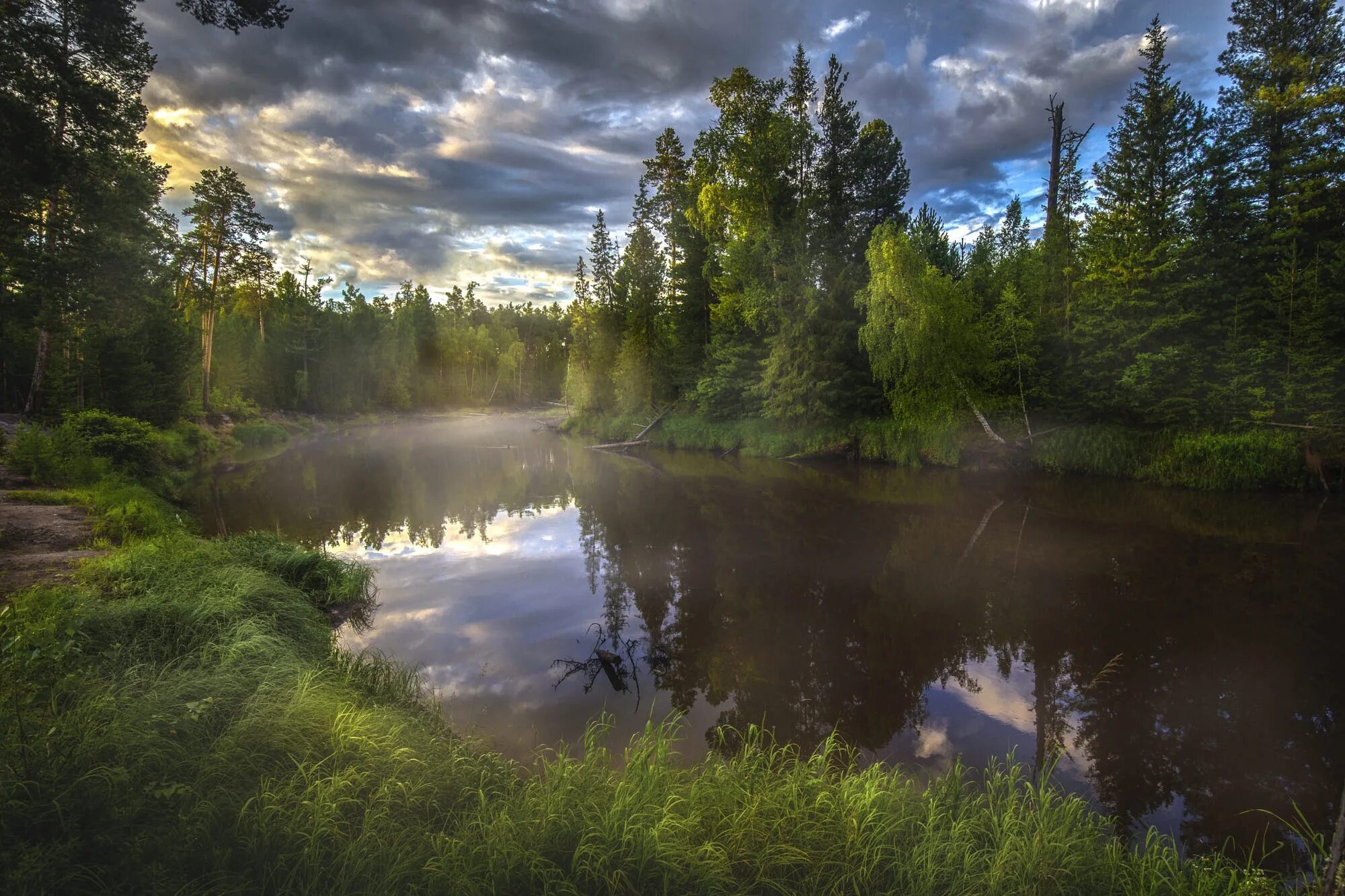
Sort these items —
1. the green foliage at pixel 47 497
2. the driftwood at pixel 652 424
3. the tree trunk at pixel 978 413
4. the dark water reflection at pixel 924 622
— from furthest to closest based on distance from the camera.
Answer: the driftwood at pixel 652 424 → the tree trunk at pixel 978 413 → the green foliage at pixel 47 497 → the dark water reflection at pixel 924 622

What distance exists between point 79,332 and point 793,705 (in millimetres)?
33628

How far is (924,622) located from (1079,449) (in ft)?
55.4

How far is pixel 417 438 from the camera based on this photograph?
45281 mm

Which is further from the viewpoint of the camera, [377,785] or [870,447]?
[870,447]

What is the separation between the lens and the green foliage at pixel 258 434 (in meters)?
37.9

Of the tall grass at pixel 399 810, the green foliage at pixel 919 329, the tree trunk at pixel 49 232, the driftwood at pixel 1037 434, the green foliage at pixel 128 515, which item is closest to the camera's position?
the tall grass at pixel 399 810

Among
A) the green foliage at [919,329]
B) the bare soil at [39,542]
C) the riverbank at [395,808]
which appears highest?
the green foliage at [919,329]

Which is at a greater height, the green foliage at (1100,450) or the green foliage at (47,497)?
the green foliage at (1100,450)

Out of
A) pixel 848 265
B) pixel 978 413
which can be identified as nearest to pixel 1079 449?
pixel 978 413

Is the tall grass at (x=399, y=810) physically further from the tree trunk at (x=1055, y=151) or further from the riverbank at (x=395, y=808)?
the tree trunk at (x=1055, y=151)

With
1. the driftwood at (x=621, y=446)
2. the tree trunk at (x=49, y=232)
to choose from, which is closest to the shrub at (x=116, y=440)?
the tree trunk at (x=49, y=232)

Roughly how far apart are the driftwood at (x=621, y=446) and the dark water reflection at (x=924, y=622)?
52.7ft

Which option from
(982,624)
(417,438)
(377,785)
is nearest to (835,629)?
(982,624)

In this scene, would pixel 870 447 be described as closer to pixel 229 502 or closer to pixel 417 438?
pixel 229 502
